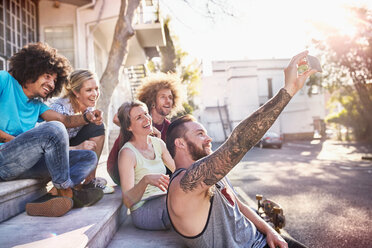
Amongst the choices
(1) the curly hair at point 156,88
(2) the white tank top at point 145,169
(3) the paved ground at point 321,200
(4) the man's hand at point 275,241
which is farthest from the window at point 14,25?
(4) the man's hand at point 275,241

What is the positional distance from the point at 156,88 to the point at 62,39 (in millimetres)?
6881

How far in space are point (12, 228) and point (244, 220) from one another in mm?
1584

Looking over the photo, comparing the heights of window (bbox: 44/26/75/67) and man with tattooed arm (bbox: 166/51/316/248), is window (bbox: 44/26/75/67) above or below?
above

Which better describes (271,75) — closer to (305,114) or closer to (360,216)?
(305,114)

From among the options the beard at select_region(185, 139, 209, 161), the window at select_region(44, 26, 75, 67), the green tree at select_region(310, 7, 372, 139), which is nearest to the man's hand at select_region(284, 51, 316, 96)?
the beard at select_region(185, 139, 209, 161)

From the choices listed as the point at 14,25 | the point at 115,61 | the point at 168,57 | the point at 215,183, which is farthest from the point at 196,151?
the point at 168,57

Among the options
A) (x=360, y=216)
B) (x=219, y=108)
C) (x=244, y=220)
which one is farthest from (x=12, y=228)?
(x=219, y=108)

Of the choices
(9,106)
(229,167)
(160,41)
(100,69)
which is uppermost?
(160,41)

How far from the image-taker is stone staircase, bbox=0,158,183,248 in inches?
72.9

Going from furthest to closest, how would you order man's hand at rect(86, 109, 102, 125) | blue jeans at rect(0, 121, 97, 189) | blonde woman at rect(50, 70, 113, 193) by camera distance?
blonde woman at rect(50, 70, 113, 193) < man's hand at rect(86, 109, 102, 125) < blue jeans at rect(0, 121, 97, 189)

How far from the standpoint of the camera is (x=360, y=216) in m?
4.52

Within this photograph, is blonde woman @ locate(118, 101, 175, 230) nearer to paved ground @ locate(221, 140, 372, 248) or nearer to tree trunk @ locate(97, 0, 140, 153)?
paved ground @ locate(221, 140, 372, 248)

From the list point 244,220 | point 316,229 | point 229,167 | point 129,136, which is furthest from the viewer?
point 316,229

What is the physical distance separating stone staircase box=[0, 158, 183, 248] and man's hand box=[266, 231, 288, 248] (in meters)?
0.65
